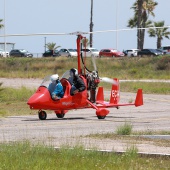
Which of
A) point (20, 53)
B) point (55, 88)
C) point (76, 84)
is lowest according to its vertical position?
point (20, 53)

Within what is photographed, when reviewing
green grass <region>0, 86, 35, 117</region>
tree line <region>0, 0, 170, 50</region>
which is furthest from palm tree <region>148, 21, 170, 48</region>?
green grass <region>0, 86, 35, 117</region>

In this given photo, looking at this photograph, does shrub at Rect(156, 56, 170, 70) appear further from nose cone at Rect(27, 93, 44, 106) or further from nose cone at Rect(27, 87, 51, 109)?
nose cone at Rect(27, 93, 44, 106)

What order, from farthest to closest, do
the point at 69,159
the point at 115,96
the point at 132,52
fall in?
the point at 132,52, the point at 115,96, the point at 69,159

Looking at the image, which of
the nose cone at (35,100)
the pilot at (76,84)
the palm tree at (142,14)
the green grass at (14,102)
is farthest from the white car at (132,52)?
the nose cone at (35,100)

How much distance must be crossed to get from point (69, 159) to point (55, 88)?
39.6 feet

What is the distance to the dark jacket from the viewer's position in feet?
87.2

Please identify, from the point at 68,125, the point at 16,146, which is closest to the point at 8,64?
the point at 68,125

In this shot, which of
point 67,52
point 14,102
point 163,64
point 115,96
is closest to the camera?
point 115,96

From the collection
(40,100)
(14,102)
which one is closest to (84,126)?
(40,100)

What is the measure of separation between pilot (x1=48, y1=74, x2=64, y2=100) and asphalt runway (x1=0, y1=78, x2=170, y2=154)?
886 millimetres

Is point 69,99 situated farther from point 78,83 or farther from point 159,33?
point 159,33

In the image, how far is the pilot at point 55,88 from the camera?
26.5 meters

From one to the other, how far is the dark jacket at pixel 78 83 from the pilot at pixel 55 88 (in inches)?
21.0

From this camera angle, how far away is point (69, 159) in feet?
47.8
